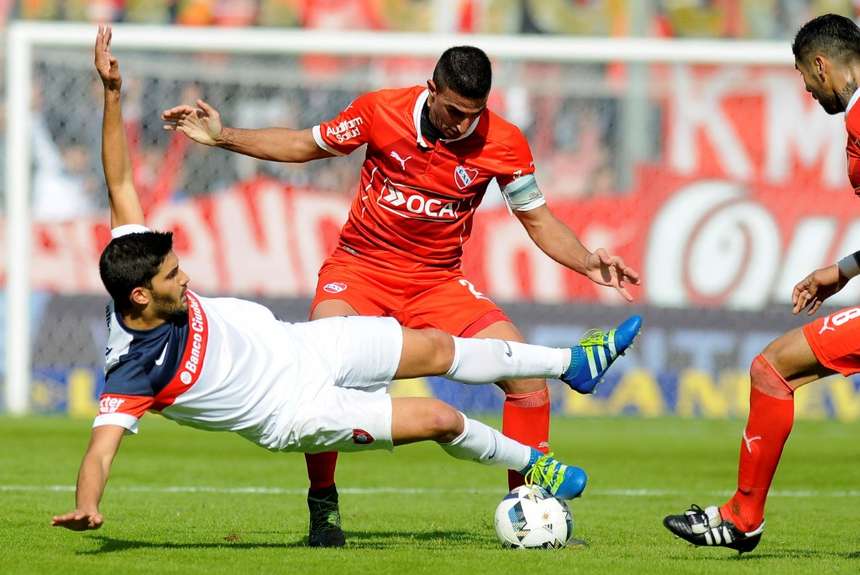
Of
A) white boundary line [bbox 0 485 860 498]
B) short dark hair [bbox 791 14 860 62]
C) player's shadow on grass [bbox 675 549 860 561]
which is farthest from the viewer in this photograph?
white boundary line [bbox 0 485 860 498]

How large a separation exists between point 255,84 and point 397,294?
885 cm

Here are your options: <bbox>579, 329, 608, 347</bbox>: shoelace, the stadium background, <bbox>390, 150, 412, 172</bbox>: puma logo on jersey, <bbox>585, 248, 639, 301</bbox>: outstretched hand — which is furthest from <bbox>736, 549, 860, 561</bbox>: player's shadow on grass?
the stadium background

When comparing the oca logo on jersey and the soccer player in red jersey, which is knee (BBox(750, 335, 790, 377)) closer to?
the soccer player in red jersey

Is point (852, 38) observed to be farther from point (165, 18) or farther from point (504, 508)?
point (165, 18)

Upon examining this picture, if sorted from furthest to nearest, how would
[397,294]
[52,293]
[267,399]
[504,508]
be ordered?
[52,293] < [397,294] < [504,508] < [267,399]

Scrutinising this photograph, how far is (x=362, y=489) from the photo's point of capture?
419 inches

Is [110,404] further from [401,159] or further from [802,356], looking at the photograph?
[802,356]

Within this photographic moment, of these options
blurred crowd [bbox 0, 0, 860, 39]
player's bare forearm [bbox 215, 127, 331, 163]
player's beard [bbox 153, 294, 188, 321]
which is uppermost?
blurred crowd [bbox 0, 0, 860, 39]

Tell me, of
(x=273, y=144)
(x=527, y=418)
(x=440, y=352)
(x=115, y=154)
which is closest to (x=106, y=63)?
(x=115, y=154)

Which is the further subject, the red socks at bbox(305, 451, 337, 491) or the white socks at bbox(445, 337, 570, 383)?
the red socks at bbox(305, 451, 337, 491)

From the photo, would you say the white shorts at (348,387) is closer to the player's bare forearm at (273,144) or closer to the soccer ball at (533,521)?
the soccer ball at (533,521)

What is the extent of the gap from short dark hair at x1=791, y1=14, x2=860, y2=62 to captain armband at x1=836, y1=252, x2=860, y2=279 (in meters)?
0.95

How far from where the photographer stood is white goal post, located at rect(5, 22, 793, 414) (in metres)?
15.3

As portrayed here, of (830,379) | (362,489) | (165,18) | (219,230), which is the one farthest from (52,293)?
(830,379)
